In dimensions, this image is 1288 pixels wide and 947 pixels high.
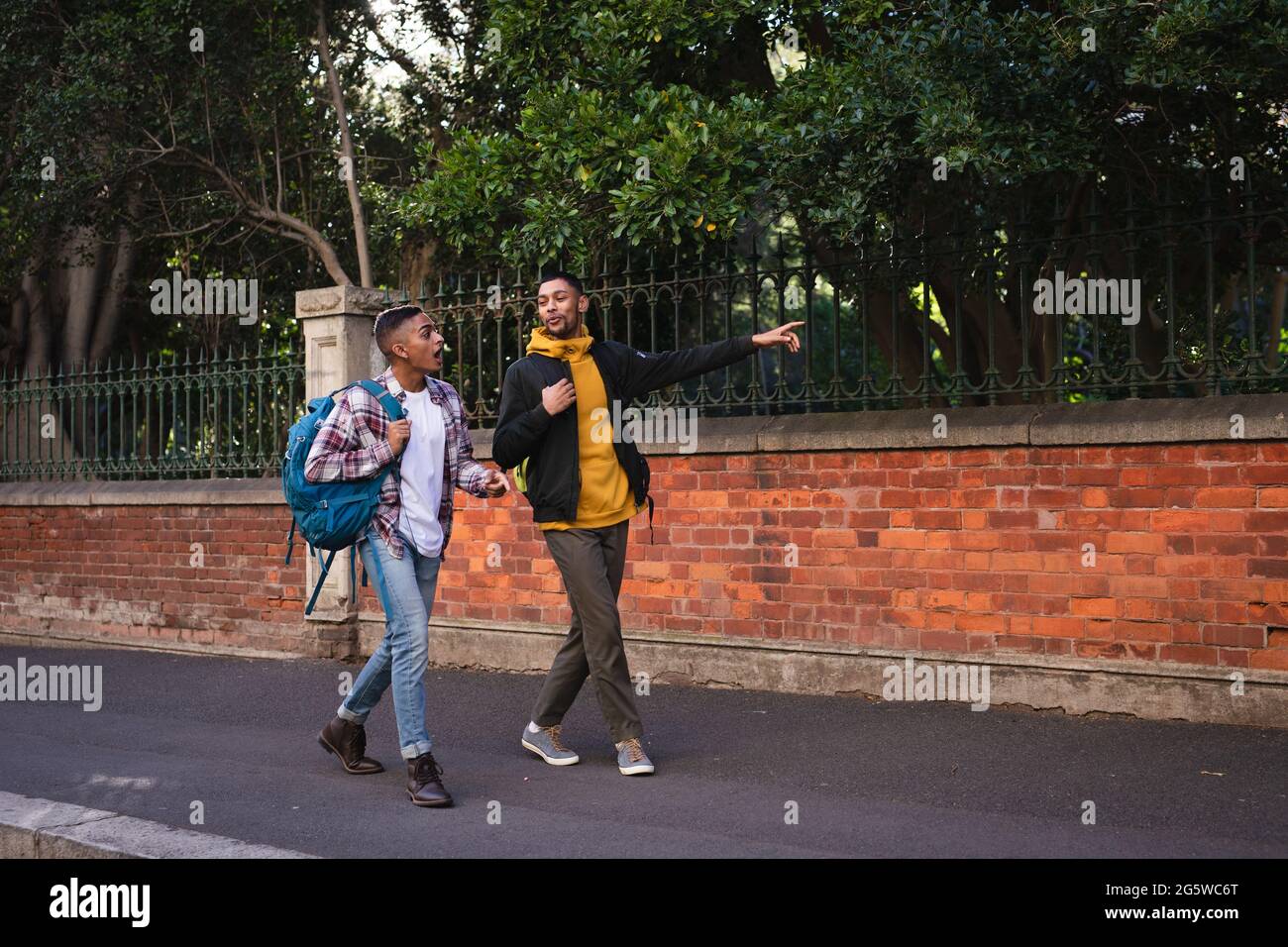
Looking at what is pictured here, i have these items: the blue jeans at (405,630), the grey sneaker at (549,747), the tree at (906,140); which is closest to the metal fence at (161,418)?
the tree at (906,140)

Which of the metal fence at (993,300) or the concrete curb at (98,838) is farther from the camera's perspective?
the metal fence at (993,300)

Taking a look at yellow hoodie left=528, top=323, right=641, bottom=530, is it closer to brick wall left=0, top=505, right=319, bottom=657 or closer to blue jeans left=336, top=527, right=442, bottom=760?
blue jeans left=336, top=527, right=442, bottom=760

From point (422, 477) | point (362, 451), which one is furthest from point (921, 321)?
point (362, 451)

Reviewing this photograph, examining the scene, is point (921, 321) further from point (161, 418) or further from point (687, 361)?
point (161, 418)

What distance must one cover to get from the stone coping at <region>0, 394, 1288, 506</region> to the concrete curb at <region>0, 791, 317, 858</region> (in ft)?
12.9

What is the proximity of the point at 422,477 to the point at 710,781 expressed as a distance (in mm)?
→ 1685

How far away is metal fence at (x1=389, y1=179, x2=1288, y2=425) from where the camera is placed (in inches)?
267

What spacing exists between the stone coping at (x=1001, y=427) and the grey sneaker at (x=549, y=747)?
7.54 ft

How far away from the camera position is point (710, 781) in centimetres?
580

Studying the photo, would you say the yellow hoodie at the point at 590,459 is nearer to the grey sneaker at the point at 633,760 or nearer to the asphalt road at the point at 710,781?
the grey sneaker at the point at 633,760

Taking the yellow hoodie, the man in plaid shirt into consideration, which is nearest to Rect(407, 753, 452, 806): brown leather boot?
the man in plaid shirt

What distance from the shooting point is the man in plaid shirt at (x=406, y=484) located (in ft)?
17.8

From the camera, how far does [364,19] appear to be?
14.3 metres
